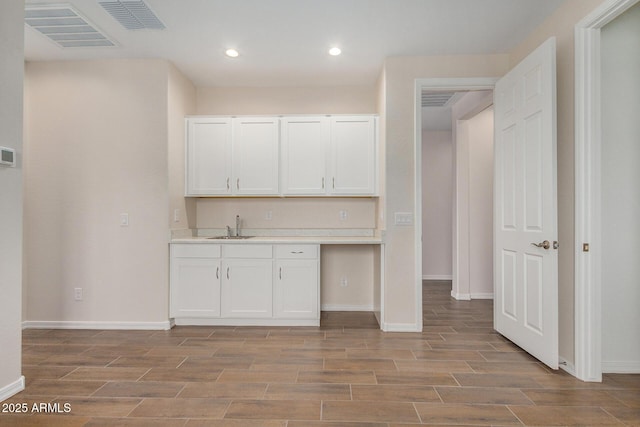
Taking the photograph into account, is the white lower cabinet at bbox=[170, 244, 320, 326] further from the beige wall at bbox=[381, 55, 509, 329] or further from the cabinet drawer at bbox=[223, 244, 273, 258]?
the beige wall at bbox=[381, 55, 509, 329]

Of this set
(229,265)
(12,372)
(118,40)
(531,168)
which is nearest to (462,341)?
(531,168)

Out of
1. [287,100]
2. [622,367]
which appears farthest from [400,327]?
[287,100]

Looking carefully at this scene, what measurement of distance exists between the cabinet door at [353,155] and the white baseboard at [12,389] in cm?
302

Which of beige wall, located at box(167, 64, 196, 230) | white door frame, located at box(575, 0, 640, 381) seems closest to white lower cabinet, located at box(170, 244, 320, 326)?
beige wall, located at box(167, 64, 196, 230)

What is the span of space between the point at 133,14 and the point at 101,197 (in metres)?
1.76

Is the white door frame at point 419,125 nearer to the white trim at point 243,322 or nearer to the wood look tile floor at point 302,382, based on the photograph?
the wood look tile floor at point 302,382

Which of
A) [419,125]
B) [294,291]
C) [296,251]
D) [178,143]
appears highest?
[419,125]

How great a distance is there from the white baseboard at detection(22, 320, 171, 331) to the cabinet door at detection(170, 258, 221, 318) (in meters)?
0.17

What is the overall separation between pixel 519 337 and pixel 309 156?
2.65 meters

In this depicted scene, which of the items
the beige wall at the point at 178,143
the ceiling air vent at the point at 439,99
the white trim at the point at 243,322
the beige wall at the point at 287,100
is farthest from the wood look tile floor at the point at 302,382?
the ceiling air vent at the point at 439,99

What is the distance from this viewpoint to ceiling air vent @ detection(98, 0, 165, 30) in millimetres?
2729

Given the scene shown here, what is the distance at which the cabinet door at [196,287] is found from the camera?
147 inches

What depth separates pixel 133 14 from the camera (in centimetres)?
288

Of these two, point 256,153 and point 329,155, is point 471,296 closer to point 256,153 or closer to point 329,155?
point 329,155
